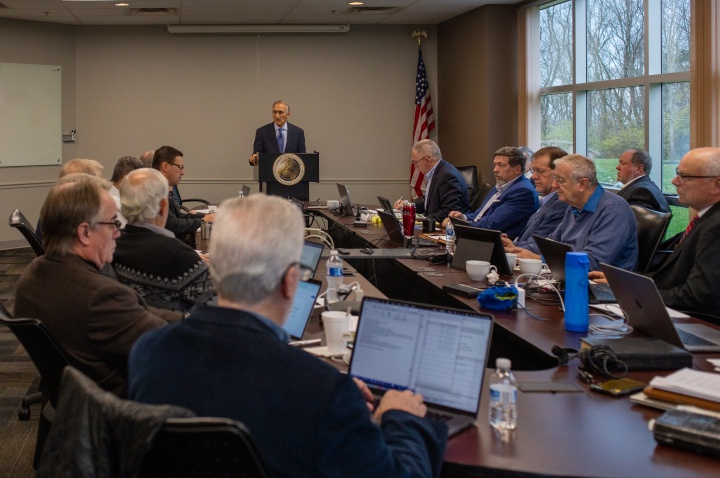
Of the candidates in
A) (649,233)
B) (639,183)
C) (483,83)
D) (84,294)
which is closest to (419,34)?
(483,83)

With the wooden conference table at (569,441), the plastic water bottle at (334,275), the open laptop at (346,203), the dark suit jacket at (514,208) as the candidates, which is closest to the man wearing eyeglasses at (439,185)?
the open laptop at (346,203)

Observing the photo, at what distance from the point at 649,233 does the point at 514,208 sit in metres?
1.40

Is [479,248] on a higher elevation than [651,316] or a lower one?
higher

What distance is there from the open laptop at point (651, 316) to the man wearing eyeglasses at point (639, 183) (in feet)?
10.8

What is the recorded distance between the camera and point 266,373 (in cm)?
151

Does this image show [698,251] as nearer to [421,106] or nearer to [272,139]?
[272,139]

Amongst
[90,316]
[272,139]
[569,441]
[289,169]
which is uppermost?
[272,139]

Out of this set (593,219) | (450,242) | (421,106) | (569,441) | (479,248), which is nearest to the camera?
(569,441)

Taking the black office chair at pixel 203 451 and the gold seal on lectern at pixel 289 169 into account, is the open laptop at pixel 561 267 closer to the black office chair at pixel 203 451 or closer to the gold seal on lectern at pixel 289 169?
the black office chair at pixel 203 451

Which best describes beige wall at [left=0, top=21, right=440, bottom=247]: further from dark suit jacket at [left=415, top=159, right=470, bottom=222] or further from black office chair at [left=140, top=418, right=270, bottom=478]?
black office chair at [left=140, top=418, right=270, bottom=478]

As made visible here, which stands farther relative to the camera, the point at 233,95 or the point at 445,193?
the point at 233,95

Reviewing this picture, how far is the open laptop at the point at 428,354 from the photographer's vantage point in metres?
1.95

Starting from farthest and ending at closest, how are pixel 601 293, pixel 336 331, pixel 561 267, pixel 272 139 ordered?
pixel 272 139 < pixel 561 267 < pixel 601 293 < pixel 336 331

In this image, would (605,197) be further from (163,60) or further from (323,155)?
(163,60)
